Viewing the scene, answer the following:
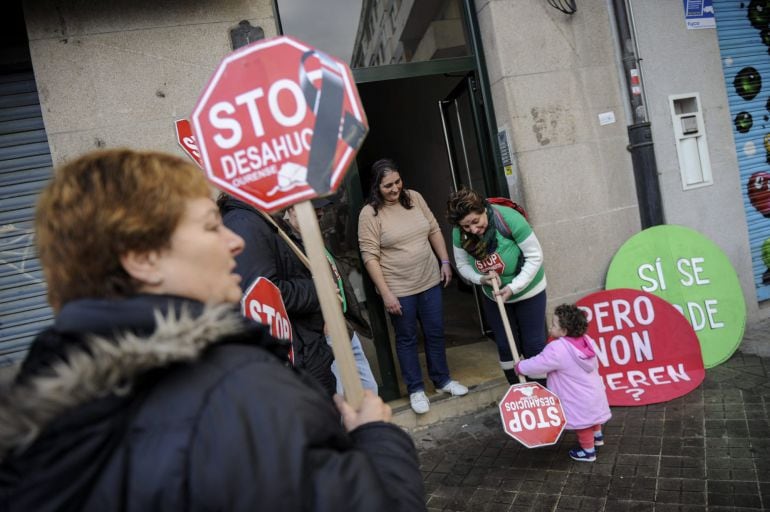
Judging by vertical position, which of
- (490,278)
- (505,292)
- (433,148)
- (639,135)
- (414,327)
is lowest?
(414,327)

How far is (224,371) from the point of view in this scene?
97 centimetres

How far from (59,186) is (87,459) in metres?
0.53

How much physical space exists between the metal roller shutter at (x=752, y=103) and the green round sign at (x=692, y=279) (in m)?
1.14

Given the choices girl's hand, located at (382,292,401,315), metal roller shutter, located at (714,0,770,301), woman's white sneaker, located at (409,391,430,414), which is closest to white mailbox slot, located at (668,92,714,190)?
metal roller shutter, located at (714,0,770,301)

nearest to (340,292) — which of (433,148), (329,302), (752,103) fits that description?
(329,302)

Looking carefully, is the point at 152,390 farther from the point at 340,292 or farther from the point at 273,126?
the point at 340,292

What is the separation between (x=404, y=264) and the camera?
13.3ft

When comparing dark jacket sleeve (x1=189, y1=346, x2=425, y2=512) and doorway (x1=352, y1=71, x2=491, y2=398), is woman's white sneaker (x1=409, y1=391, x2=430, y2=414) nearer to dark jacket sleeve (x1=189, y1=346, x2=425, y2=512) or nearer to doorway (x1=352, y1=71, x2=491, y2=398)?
doorway (x1=352, y1=71, x2=491, y2=398)

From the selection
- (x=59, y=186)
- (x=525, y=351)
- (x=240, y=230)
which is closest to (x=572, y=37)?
(x=525, y=351)

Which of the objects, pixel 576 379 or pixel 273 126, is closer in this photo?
pixel 273 126

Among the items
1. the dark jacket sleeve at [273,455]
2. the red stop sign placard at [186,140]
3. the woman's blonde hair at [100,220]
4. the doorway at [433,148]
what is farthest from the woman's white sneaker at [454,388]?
the woman's blonde hair at [100,220]

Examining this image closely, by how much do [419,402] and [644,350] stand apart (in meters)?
1.78

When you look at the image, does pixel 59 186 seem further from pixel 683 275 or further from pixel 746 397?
pixel 683 275

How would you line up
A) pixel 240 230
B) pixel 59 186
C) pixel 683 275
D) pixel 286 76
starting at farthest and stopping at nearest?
pixel 683 275 → pixel 240 230 → pixel 286 76 → pixel 59 186
